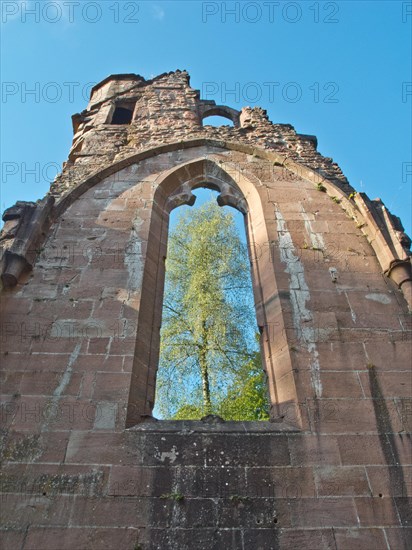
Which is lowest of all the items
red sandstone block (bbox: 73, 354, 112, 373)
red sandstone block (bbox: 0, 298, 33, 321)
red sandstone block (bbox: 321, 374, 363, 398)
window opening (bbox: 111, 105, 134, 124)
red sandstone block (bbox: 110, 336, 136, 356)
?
red sandstone block (bbox: 321, 374, 363, 398)

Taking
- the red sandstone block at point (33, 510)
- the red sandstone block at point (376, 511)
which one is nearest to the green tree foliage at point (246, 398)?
the red sandstone block at point (376, 511)

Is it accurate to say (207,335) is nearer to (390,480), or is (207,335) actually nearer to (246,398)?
(246,398)

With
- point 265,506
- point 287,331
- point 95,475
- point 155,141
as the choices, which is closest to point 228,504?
point 265,506

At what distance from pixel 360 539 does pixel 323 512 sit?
1.06 ft

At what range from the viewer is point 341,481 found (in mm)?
3781

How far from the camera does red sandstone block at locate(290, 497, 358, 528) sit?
3533 mm

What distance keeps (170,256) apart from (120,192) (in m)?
6.69

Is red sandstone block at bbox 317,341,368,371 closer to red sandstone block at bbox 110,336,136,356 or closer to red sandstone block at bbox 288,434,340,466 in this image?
red sandstone block at bbox 288,434,340,466

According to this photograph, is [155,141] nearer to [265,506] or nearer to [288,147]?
[288,147]

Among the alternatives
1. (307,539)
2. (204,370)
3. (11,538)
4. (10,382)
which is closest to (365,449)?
(307,539)

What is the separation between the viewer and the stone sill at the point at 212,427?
414 cm

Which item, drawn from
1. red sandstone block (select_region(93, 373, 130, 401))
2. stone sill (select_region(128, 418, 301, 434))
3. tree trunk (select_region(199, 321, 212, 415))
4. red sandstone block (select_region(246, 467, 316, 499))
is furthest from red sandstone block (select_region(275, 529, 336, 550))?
tree trunk (select_region(199, 321, 212, 415))

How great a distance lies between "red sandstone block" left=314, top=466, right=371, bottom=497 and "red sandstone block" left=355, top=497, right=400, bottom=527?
73 mm

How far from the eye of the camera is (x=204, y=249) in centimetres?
1338
